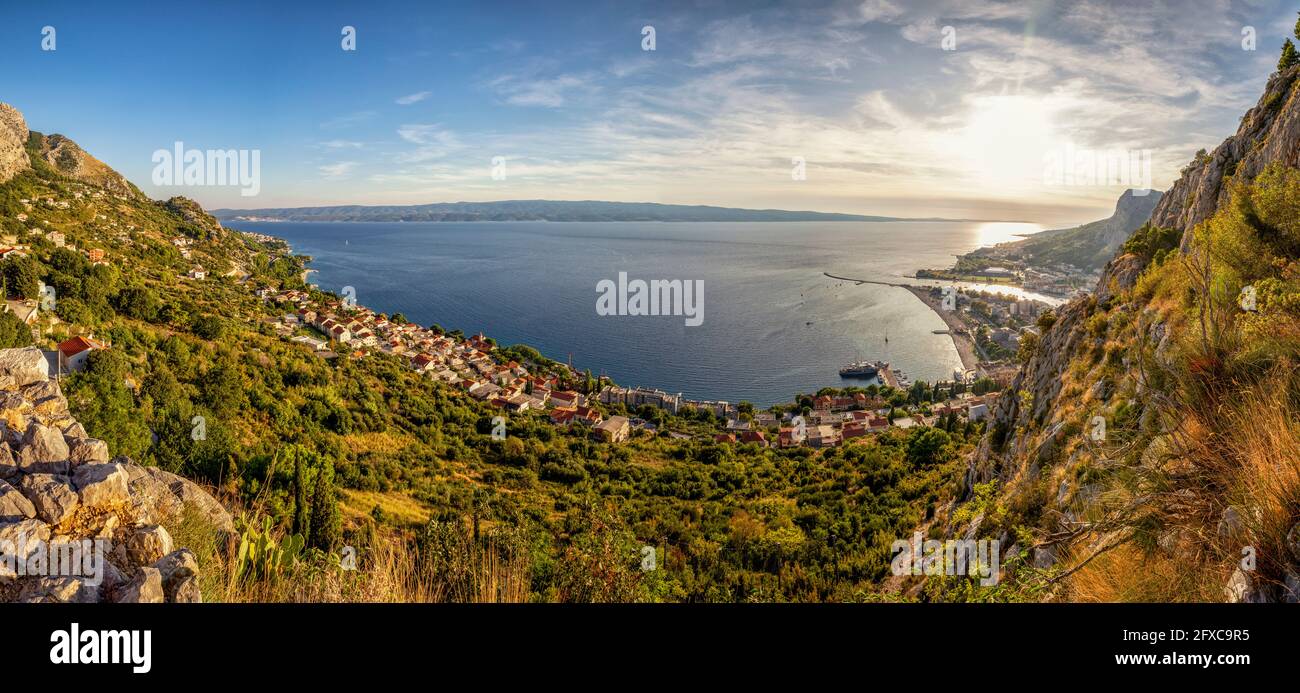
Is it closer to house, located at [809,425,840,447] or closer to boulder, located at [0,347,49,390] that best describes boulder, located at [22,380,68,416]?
boulder, located at [0,347,49,390]

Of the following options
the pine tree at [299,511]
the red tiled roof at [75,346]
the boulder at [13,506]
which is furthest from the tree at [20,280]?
the boulder at [13,506]

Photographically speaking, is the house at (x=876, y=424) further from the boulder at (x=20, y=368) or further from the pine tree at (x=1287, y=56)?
the boulder at (x=20, y=368)

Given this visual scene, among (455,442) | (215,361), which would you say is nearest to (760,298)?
(455,442)

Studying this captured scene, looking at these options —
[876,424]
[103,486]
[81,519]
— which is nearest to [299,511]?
[103,486]

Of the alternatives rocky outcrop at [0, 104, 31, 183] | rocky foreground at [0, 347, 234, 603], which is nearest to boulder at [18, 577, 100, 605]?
rocky foreground at [0, 347, 234, 603]

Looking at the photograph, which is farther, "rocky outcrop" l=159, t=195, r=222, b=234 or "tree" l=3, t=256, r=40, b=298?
"rocky outcrop" l=159, t=195, r=222, b=234

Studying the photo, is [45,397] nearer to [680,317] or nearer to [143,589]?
[143,589]
